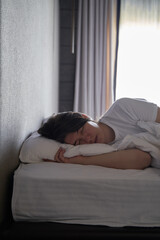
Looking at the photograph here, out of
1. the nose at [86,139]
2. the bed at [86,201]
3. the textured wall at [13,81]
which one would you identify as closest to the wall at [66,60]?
the textured wall at [13,81]

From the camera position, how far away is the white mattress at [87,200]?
3.35ft

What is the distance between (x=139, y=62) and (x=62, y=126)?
2.61m

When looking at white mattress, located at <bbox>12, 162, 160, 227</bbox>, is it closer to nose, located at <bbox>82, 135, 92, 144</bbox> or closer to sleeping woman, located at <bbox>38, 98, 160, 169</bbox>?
sleeping woman, located at <bbox>38, 98, 160, 169</bbox>

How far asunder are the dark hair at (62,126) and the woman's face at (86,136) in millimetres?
21

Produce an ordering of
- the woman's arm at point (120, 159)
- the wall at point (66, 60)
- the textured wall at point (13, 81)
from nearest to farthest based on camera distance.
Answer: the textured wall at point (13, 81) → the woman's arm at point (120, 159) → the wall at point (66, 60)

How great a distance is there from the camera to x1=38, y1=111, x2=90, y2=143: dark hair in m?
1.38

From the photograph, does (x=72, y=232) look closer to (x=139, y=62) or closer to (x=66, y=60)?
(x=66, y=60)

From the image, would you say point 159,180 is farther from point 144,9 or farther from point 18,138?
point 144,9

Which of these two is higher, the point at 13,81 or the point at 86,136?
the point at 13,81

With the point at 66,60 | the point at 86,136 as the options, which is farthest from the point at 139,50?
the point at 86,136

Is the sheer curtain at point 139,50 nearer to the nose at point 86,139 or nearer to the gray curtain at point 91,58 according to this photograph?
the gray curtain at point 91,58

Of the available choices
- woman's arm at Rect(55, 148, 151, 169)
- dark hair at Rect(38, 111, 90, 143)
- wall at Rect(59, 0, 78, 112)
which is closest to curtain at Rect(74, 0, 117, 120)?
wall at Rect(59, 0, 78, 112)

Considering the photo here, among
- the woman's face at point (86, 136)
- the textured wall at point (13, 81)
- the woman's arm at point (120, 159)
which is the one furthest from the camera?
the woman's face at point (86, 136)

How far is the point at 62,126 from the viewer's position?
4.60 ft
